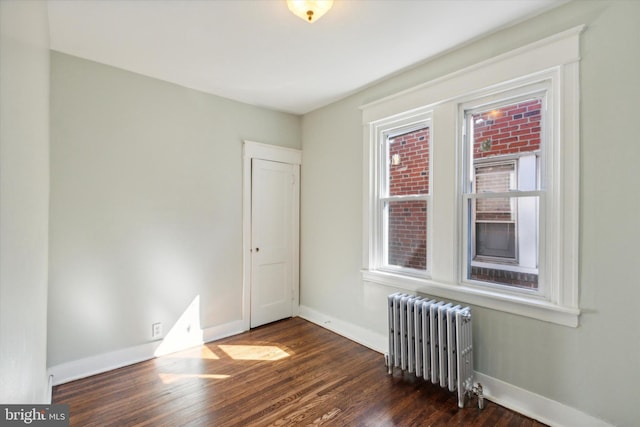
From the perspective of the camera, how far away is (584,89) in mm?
1820

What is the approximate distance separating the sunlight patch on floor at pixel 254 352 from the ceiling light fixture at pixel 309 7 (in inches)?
112

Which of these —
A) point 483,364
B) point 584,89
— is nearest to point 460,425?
point 483,364

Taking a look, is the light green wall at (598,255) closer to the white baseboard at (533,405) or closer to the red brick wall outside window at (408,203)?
the white baseboard at (533,405)

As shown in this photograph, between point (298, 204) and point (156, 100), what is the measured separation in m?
1.98

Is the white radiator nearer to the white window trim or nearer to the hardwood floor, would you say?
the hardwood floor

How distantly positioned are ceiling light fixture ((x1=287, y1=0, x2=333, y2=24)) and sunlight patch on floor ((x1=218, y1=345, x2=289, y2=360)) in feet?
9.33

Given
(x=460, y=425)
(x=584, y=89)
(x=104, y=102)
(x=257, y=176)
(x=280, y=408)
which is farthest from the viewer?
(x=257, y=176)

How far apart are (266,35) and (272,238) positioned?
7.53 feet

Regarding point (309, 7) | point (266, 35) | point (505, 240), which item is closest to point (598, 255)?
point (505, 240)

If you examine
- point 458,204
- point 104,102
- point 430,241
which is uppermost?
point 104,102

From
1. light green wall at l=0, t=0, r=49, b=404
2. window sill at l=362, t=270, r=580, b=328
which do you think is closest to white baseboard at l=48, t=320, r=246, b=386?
light green wall at l=0, t=0, r=49, b=404

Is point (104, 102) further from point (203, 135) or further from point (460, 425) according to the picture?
point (460, 425)

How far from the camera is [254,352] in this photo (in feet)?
9.80

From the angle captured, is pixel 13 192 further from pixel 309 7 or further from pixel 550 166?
pixel 550 166
